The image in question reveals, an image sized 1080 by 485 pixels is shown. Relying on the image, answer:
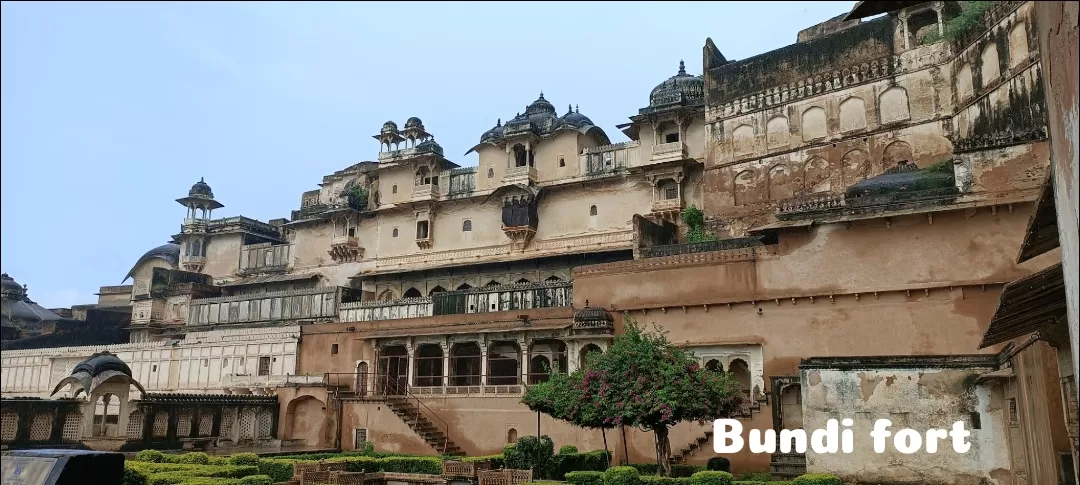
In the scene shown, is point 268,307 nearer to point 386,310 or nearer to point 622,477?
point 386,310

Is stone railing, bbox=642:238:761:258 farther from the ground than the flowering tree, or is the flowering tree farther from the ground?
stone railing, bbox=642:238:761:258

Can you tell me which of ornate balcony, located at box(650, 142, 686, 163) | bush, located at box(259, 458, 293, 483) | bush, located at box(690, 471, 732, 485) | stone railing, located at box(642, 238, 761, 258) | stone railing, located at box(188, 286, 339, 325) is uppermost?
ornate balcony, located at box(650, 142, 686, 163)

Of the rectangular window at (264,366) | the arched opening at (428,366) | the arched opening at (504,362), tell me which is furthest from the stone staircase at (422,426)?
the rectangular window at (264,366)

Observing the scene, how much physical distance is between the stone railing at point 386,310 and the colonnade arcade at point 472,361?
172 centimetres

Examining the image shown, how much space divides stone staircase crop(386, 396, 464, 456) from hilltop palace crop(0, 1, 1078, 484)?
0.38ft

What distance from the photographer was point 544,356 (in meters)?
31.2

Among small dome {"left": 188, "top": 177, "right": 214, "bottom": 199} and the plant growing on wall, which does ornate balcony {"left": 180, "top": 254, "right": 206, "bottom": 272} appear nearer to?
small dome {"left": 188, "top": 177, "right": 214, "bottom": 199}

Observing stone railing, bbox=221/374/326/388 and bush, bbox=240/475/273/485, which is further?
stone railing, bbox=221/374/326/388

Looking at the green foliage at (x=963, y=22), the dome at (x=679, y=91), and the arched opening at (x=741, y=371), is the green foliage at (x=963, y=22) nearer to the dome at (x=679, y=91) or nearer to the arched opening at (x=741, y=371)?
the dome at (x=679, y=91)

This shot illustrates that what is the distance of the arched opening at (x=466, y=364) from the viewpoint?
110 ft

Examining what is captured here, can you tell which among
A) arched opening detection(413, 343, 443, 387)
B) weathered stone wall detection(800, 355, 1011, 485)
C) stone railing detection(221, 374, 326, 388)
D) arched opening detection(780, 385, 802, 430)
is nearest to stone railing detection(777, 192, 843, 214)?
arched opening detection(780, 385, 802, 430)

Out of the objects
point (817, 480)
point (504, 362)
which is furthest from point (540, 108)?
point (817, 480)

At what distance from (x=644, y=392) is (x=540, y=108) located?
2714cm

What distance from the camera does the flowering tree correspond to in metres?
19.2
